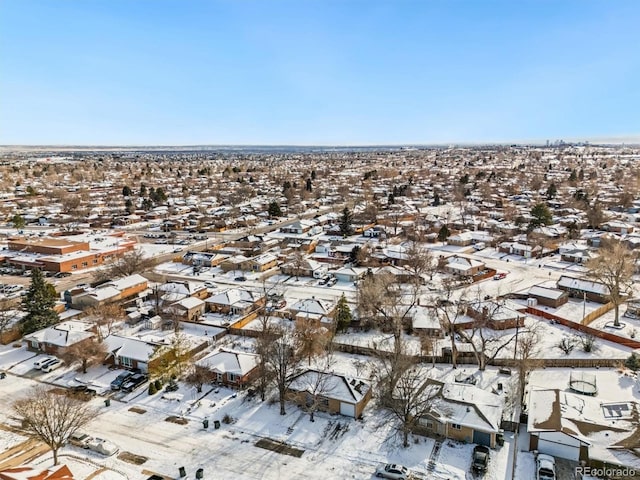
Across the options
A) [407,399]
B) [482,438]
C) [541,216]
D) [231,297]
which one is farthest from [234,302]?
[541,216]

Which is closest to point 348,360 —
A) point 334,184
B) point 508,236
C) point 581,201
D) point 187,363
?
point 187,363

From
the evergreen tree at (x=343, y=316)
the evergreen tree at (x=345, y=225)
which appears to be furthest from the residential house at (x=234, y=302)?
the evergreen tree at (x=345, y=225)

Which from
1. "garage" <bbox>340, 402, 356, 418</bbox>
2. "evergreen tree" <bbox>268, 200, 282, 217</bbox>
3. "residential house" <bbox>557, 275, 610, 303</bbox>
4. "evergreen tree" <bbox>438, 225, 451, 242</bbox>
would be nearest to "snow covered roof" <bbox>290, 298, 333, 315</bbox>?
"garage" <bbox>340, 402, 356, 418</bbox>

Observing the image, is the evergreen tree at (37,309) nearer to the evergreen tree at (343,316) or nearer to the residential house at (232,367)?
the residential house at (232,367)

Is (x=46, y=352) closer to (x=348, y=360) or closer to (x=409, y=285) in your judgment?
(x=348, y=360)

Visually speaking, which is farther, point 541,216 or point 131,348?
point 541,216

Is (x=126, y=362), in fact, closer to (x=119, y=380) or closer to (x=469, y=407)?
(x=119, y=380)
